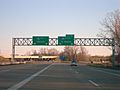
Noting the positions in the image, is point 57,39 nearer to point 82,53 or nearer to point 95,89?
point 95,89

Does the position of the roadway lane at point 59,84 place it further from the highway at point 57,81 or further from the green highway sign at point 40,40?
the green highway sign at point 40,40

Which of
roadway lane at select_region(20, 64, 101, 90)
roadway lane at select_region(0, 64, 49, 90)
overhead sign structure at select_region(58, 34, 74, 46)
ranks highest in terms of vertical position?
overhead sign structure at select_region(58, 34, 74, 46)

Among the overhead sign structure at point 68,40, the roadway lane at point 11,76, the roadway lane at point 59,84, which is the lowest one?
the roadway lane at point 59,84

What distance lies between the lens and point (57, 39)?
3182 inches

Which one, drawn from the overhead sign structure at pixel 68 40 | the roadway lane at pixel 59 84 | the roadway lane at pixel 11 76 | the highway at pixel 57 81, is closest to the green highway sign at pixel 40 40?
the overhead sign structure at pixel 68 40

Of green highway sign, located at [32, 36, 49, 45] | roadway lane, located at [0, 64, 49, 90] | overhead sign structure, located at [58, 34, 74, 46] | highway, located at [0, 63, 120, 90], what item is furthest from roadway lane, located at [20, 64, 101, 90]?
green highway sign, located at [32, 36, 49, 45]

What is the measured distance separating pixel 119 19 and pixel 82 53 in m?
115

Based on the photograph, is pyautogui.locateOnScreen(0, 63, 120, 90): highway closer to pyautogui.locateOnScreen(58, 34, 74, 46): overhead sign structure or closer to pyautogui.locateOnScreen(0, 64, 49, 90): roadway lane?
pyautogui.locateOnScreen(0, 64, 49, 90): roadway lane

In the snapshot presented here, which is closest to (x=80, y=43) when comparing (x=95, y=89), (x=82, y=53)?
(x=95, y=89)

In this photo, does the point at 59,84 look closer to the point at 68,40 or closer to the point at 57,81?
the point at 57,81

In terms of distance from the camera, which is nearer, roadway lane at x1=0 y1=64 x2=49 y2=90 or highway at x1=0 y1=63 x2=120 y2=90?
highway at x1=0 y1=63 x2=120 y2=90

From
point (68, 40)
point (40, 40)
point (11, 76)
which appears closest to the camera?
point (11, 76)

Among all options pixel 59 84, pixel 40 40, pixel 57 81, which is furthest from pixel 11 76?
pixel 40 40

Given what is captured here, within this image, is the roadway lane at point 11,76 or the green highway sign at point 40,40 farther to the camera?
the green highway sign at point 40,40
